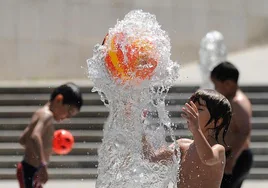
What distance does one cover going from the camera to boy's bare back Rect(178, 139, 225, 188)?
4.70 metres

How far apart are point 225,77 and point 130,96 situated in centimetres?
276

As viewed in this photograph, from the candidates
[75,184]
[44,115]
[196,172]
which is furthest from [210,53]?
[196,172]

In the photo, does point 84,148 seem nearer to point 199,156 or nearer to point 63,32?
point 63,32

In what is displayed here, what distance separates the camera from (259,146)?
12305 millimetres

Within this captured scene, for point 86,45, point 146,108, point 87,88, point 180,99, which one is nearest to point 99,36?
point 86,45

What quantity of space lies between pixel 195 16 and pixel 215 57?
2.11 m

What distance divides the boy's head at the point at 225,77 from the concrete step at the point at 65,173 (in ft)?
14.3

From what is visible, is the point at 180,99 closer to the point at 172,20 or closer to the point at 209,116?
the point at 172,20

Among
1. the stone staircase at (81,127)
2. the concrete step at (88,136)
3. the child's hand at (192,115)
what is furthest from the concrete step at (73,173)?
the child's hand at (192,115)

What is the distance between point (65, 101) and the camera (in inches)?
289

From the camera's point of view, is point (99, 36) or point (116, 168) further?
point (99, 36)

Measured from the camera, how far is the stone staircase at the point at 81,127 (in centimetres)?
1191

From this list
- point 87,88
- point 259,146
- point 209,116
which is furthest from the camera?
point 87,88

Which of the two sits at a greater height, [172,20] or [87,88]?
[172,20]
